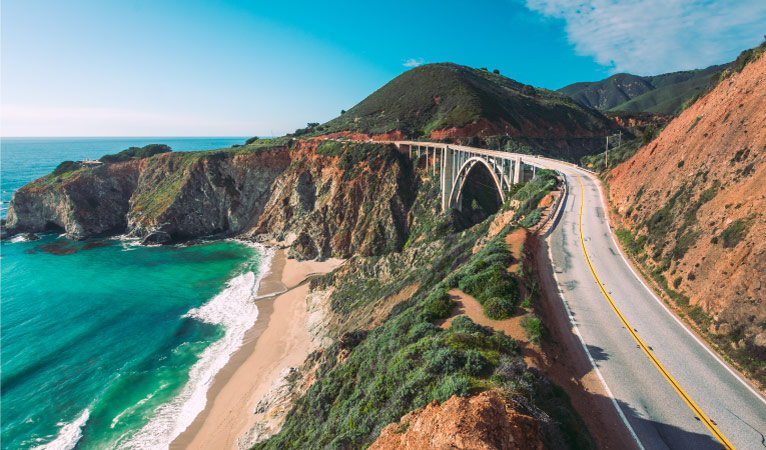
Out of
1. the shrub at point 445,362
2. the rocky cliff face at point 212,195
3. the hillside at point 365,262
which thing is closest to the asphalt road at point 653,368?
the hillside at point 365,262

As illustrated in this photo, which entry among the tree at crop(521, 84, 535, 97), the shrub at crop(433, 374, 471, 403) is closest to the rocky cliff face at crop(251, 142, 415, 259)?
the shrub at crop(433, 374, 471, 403)

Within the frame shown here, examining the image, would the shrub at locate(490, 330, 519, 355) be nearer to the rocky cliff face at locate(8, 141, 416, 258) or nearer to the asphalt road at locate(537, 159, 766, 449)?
the asphalt road at locate(537, 159, 766, 449)

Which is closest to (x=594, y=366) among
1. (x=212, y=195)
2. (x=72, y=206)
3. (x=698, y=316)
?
(x=698, y=316)

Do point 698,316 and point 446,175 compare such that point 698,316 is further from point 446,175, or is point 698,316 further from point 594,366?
point 446,175

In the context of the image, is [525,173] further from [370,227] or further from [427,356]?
[427,356]

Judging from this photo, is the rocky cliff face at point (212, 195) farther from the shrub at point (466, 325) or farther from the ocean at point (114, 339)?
the shrub at point (466, 325)

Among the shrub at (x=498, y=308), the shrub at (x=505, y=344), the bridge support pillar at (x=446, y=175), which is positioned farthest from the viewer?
the bridge support pillar at (x=446, y=175)

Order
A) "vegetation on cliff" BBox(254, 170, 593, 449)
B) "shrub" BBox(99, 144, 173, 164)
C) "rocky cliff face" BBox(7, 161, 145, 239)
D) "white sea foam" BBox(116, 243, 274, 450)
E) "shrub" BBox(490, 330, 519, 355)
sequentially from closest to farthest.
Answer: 1. "vegetation on cliff" BBox(254, 170, 593, 449)
2. "shrub" BBox(490, 330, 519, 355)
3. "white sea foam" BBox(116, 243, 274, 450)
4. "rocky cliff face" BBox(7, 161, 145, 239)
5. "shrub" BBox(99, 144, 173, 164)
